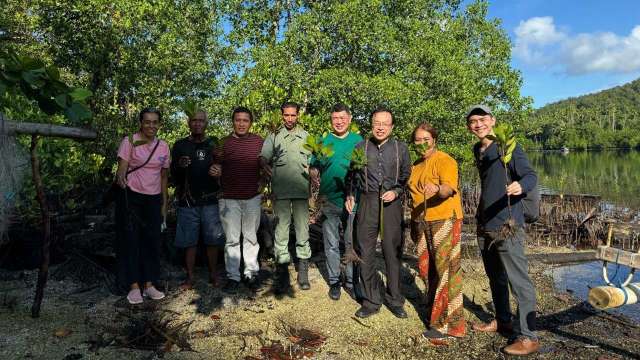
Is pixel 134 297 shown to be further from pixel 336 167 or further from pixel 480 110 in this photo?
pixel 480 110

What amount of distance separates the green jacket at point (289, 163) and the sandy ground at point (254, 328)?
131 centimetres

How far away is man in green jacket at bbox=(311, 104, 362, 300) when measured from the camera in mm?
4906

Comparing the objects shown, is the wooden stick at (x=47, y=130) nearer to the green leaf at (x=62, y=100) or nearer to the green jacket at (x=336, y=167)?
the green leaf at (x=62, y=100)

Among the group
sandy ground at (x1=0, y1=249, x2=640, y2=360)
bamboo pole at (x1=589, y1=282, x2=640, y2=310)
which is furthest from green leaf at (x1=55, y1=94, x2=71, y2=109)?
bamboo pole at (x1=589, y1=282, x2=640, y2=310)

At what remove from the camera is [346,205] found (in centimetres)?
473

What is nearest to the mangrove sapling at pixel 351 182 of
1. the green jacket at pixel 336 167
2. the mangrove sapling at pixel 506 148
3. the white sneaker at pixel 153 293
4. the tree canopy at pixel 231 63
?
the green jacket at pixel 336 167

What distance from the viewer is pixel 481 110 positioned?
3.94 metres

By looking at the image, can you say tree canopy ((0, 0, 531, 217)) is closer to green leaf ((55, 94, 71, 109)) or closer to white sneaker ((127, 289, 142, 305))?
white sneaker ((127, 289, 142, 305))

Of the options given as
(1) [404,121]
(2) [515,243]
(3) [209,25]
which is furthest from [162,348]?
(3) [209,25]

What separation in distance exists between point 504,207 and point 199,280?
394 cm

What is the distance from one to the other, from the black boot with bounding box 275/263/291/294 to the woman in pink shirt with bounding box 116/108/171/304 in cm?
137

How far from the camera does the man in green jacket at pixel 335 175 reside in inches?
193

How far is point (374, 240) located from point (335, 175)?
34.0 inches

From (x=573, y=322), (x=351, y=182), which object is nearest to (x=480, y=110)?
(x=351, y=182)
